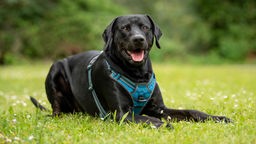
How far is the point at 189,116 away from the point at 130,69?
3.02 ft

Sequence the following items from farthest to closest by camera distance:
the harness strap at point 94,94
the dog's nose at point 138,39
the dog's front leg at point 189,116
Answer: the harness strap at point 94,94 < the dog's front leg at point 189,116 < the dog's nose at point 138,39

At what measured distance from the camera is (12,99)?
9602 mm

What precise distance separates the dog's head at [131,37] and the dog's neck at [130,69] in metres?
0.06

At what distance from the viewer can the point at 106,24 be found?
27.8m

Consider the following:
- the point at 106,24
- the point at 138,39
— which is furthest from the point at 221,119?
the point at 106,24

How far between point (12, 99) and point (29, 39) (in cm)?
1775

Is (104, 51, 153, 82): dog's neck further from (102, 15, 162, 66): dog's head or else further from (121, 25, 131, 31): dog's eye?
(121, 25, 131, 31): dog's eye

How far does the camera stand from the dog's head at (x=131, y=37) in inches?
206

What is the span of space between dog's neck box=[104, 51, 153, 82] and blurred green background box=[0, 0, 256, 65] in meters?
19.3

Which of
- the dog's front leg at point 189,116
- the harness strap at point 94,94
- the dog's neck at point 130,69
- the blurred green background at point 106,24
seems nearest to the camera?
the dog's front leg at point 189,116

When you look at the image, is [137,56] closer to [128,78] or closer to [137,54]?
[137,54]

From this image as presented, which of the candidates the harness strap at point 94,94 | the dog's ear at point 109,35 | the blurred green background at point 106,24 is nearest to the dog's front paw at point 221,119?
the harness strap at point 94,94

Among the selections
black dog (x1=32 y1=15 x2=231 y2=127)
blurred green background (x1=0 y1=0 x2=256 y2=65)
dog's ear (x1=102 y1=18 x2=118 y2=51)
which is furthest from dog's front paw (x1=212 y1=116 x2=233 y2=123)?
blurred green background (x1=0 y1=0 x2=256 y2=65)

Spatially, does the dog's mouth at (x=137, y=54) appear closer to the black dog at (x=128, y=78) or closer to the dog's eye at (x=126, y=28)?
the black dog at (x=128, y=78)
